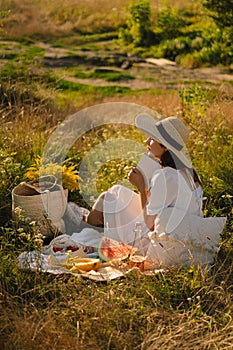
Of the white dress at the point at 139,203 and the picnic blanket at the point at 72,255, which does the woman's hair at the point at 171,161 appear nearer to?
the white dress at the point at 139,203

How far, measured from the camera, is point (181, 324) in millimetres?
3092

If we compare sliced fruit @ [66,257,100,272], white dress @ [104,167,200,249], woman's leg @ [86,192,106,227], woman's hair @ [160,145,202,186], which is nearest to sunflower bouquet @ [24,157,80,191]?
woman's leg @ [86,192,106,227]

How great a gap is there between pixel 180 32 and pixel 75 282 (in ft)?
49.5

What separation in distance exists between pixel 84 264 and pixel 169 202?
29.4 inches

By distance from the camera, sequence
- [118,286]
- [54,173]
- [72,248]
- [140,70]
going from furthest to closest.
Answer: [140,70] → [54,173] → [72,248] → [118,286]

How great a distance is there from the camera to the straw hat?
4.06 m

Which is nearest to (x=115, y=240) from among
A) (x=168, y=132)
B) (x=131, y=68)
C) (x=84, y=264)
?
(x=84, y=264)

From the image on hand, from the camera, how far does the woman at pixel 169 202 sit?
3965 mm

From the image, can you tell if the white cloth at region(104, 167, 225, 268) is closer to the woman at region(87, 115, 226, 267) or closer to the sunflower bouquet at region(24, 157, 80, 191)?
the woman at region(87, 115, 226, 267)

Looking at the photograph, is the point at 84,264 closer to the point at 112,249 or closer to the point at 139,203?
the point at 112,249

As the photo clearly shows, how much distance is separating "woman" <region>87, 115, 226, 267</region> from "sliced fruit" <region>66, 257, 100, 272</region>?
0.33 meters

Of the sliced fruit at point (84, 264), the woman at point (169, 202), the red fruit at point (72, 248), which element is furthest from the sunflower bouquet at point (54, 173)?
the sliced fruit at point (84, 264)

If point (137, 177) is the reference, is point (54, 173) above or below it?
below

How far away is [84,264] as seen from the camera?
13.4 feet
